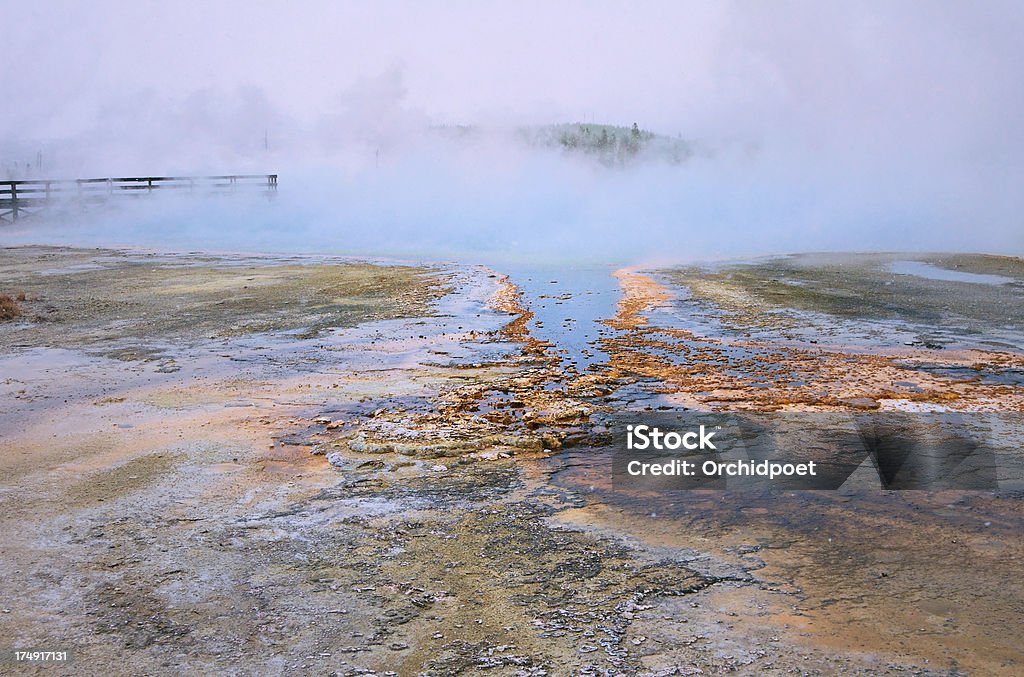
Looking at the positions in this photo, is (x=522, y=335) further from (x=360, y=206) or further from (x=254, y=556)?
(x=360, y=206)

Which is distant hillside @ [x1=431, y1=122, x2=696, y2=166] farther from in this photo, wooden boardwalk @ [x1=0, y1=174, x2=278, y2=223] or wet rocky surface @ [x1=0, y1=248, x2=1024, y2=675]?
wet rocky surface @ [x1=0, y1=248, x2=1024, y2=675]

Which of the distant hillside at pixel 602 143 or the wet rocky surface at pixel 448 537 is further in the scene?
the distant hillside at pixel 602 143

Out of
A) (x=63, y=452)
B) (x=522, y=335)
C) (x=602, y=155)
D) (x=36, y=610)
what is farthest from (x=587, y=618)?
(x=602, y=155)

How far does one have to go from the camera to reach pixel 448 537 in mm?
3740

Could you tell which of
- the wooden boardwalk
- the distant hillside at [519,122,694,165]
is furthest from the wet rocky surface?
the distant hillside at [519,122,694,165]

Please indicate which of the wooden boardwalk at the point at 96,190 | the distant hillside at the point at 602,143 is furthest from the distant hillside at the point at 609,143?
the wooden boardwalk at the point at 96,190

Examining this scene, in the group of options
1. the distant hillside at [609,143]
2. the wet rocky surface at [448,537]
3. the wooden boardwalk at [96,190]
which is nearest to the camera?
the wet rocky surface at [448,537]

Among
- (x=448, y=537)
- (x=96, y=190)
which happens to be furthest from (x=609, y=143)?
(x=448, y=537)

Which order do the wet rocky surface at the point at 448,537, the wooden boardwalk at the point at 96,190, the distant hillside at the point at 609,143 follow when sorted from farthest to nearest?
the distant hillside at the point at 609,143, the wooden boardwalk at the point at 96,190, the wet rocky surface at the point at 448,537

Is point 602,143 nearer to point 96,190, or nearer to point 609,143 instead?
point 609,143

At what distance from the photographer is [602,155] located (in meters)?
51.3

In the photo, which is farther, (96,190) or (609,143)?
(609,143)

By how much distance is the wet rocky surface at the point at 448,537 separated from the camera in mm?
2877

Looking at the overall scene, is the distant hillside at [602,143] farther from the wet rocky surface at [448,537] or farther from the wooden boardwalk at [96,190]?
the wet rocky surface at [448,537]
